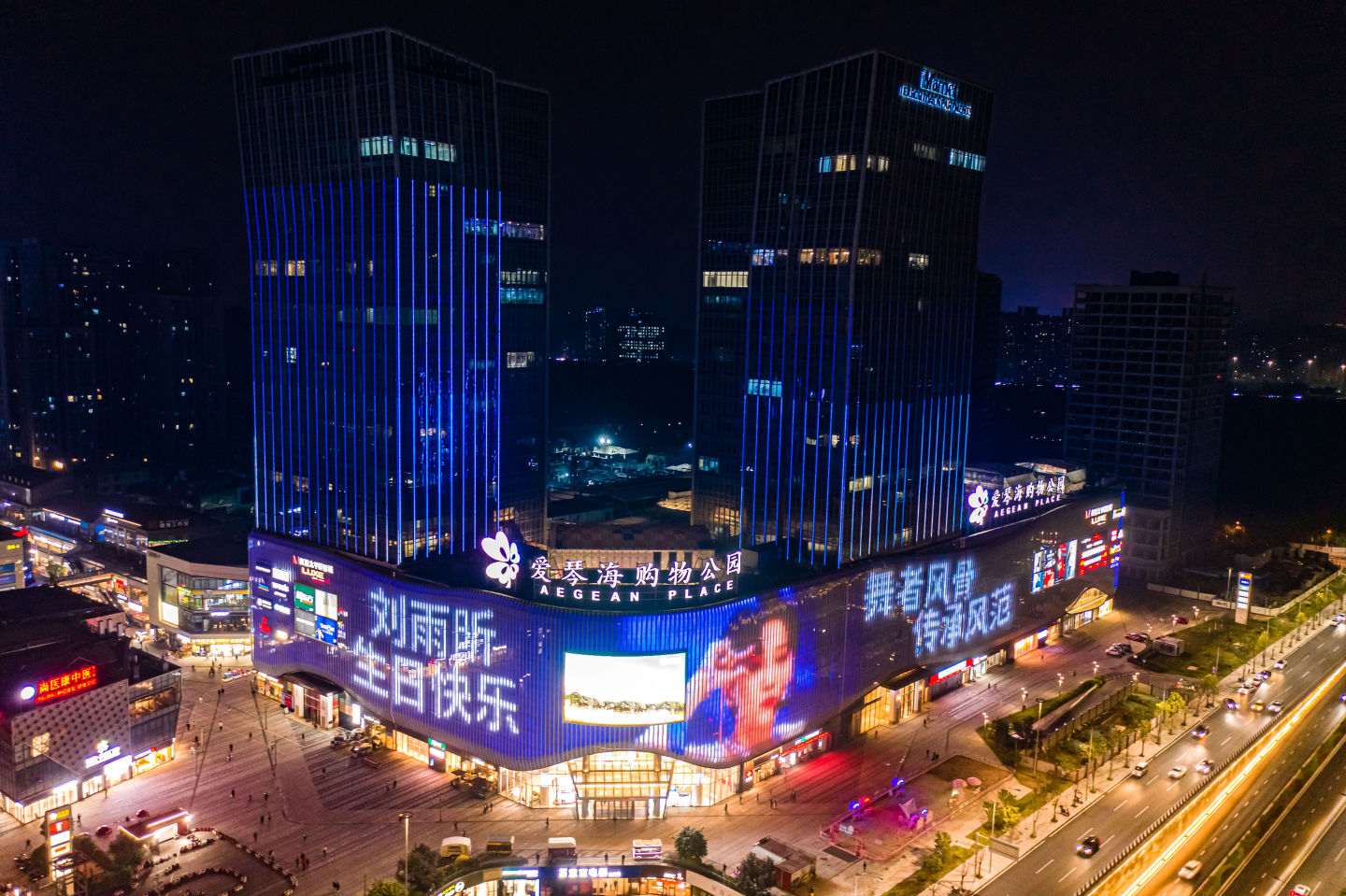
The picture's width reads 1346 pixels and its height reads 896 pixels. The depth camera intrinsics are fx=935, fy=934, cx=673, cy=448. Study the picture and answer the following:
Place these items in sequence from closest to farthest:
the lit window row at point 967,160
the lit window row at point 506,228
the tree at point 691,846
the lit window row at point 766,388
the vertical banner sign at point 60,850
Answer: the vertical banner sign at point 60,850, the tree at point 691,846, the lit window row at point 506,228, the lit window row at point 967,160, the lit window row at point 766,388

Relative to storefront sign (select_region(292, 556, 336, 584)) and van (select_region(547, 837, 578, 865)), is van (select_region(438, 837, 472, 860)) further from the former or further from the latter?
storefront sign (select_region(292, 556, 336, 584))

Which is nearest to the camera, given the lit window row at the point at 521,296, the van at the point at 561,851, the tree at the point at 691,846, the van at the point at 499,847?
the tree at the point at 691,846

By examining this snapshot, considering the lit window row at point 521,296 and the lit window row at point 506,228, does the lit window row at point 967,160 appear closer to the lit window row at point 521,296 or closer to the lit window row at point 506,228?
the lit window row at point 506,228

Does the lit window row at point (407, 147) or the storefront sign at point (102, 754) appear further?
the lit window row at point (407, 147)

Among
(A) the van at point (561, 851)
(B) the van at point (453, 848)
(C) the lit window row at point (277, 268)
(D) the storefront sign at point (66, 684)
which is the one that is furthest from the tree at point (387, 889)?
(C) the lit window row at point (277, 268)

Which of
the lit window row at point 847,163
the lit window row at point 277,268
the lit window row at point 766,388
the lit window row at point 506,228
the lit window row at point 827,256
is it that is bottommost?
the lit window row at point 766,388
